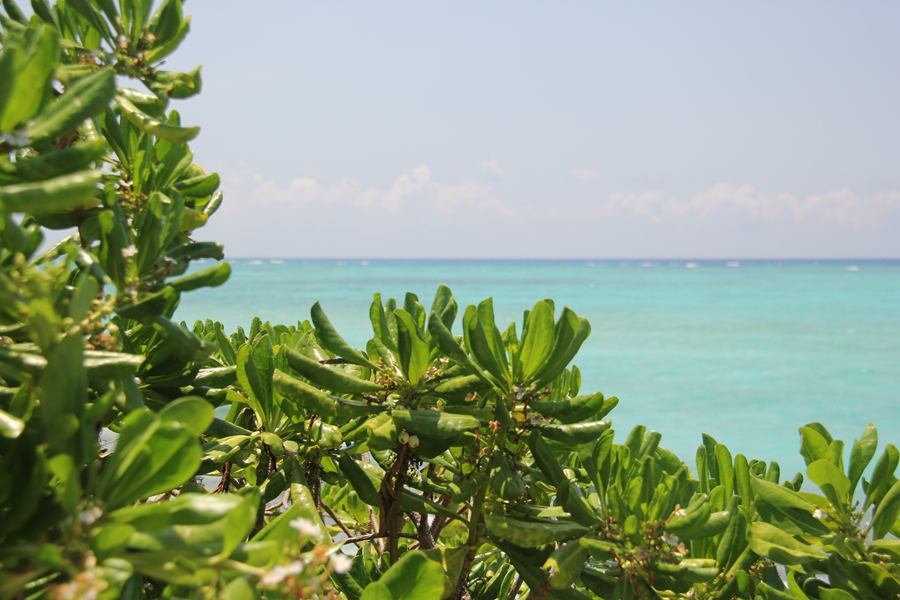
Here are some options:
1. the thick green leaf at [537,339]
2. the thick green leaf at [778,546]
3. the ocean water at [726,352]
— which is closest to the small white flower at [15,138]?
the thick green leaf at [537,339]

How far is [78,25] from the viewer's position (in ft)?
4.55

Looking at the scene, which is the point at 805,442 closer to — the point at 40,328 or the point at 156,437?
the point at 156,437

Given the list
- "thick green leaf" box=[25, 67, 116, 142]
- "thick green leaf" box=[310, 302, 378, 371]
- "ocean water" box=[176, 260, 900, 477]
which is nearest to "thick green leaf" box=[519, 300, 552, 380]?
"thick green leaf" box=[310, 302, 378, 371]

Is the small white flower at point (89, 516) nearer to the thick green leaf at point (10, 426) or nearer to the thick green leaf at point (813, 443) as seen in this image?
the thick green leaf at point (10, 426)

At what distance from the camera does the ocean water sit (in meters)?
Result: 14.4

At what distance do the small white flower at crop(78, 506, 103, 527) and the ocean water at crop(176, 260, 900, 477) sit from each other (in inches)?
351

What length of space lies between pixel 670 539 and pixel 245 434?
0.86 meters

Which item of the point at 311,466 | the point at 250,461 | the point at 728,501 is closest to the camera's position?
the point at 728,501

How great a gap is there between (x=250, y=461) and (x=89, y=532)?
1.02m

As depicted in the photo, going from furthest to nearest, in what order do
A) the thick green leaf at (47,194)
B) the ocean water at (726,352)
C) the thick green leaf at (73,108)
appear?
the ocean water at (726,352) → the thick green leaf at (73,108) → the thick green leaf at (47,194)

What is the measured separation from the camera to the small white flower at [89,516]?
72 cm

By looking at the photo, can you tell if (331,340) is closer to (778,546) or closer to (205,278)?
(205,278)

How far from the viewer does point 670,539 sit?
1189mm

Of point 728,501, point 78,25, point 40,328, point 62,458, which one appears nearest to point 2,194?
point 40,328
